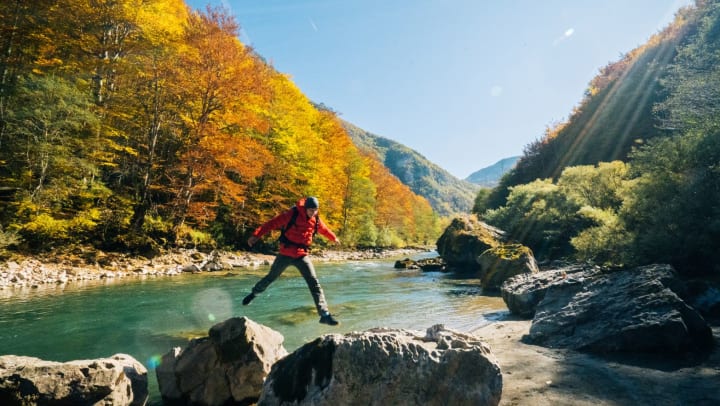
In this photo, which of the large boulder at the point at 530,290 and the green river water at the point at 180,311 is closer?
the green river water at the point at 180,311

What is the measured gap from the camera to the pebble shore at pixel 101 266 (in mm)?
13195

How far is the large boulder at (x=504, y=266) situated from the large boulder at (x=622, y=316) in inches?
258

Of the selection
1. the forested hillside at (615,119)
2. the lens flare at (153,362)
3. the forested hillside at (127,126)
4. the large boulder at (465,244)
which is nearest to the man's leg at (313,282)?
the lens flare at (153,362)

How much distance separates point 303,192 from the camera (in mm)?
30688

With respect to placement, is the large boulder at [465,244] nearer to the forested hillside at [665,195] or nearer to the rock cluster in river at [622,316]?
the forested hillside at [665,195]

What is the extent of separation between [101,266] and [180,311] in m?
8.74

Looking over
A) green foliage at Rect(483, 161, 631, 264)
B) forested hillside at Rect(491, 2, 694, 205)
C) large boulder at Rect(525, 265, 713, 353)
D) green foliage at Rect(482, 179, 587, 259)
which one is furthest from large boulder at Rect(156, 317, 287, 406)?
forested hillside at Rect(491, 2, 694, 205)

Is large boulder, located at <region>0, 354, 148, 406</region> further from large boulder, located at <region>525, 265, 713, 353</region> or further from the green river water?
large boulder, located at <region>525, 265, 713, 353</region>

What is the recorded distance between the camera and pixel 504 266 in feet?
48.6

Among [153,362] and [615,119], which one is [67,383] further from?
[615,119]

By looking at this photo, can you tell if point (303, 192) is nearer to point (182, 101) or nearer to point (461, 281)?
point (182, 101)

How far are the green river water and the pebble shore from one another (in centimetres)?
105

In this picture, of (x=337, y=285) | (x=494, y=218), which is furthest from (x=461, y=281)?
(x=494, y=218)

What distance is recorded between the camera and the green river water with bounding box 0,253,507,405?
7469 millimetres
